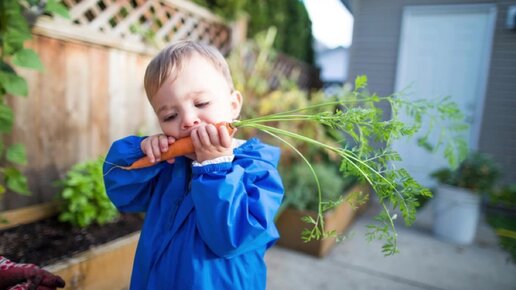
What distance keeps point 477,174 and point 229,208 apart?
10.2 ft

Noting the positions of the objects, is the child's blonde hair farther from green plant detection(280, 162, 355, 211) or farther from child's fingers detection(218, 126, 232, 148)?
green plant detection(280, 162, 355, 211)

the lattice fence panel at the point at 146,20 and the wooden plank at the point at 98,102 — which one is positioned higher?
the lattice fence panel at the point at 146,20

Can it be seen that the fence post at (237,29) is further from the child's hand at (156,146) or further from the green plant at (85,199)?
the child's hand at (156,146)

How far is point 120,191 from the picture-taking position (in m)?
1.21

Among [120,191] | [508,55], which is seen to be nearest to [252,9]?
[508,55]

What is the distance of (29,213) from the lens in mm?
2146

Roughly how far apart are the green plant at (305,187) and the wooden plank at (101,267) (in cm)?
131

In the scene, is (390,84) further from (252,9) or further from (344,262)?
(344,262)

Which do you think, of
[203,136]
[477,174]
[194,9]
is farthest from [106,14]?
[477,174]

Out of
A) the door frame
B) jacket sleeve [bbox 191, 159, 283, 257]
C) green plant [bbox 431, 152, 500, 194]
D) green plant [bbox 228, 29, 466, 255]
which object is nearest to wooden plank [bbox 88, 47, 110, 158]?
green plant [bbox 228, 29, 466, 255]

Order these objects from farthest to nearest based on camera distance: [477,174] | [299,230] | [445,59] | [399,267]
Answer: [445,59] → [477,174] → [299,230] → [399,267]

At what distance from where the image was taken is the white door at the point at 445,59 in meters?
4.21

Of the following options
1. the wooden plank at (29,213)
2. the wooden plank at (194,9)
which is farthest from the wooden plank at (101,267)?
the wooden plank at (194,9)

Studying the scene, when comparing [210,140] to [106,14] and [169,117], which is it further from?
[106,14]
